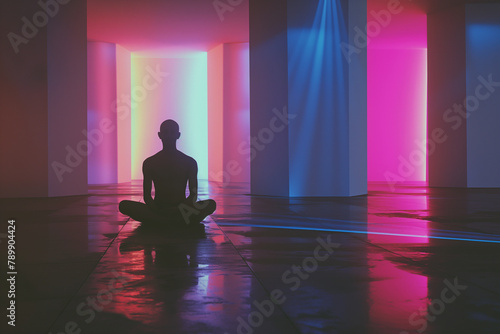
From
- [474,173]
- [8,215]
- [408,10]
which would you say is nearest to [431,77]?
[408,10]

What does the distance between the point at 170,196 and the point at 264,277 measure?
3.74 metres

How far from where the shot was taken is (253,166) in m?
13.8

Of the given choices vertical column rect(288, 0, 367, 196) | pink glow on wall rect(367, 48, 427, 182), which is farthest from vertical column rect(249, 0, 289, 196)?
pink glow on wall rect(367, 48, 427, 182)

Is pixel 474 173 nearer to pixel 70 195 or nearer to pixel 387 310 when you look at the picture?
pixel 70 195

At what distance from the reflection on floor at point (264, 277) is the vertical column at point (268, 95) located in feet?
17.8

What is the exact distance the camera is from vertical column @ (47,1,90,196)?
1357cm

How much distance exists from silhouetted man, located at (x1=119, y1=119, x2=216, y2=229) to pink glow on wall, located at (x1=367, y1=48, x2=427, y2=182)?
17.1m

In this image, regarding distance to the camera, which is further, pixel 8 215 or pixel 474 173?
pixel 474 173

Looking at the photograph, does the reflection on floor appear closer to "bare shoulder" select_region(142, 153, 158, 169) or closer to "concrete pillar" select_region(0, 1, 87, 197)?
"bare shoulder" select_region(142, 153, 158, 169)

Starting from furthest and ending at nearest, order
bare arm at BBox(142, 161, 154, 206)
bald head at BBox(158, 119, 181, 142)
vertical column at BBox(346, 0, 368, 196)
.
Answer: vertical column at BBox(346, 0, 368, 196)
bald head at BBox(158, 119, 181, 142)
bare arm at BBox(142, 161, 154, 206)

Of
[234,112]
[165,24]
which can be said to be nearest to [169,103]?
[234,112]

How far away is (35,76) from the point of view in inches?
528

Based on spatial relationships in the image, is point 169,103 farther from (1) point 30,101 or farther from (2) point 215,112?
(1) point 30,101

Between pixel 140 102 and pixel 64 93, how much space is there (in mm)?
12177
